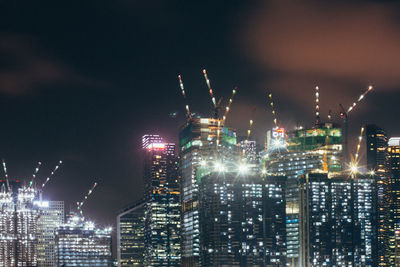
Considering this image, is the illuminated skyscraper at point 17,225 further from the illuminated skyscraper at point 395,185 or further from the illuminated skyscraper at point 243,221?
the illuminated skyscraper at point 395,185

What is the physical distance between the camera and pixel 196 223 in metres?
110

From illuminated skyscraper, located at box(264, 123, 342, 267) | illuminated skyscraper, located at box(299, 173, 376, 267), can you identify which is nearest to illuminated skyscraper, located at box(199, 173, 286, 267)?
illuminated skyscraper, located at box(299, 173, 376, 267)

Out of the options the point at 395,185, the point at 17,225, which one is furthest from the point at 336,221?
the point at 17,225

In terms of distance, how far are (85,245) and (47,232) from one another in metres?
20.0

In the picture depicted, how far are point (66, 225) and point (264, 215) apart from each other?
34622mm

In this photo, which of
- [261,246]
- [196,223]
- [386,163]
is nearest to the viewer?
[261,246]

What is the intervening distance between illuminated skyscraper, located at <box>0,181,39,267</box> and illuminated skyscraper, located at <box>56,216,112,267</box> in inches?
183

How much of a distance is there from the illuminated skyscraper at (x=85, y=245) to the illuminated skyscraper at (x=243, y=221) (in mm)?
22279

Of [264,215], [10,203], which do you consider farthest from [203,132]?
[10,203]

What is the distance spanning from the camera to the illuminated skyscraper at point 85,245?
386 feet

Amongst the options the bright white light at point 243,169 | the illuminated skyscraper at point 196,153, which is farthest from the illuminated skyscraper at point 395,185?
the illuminated skyscraper at point 196,153

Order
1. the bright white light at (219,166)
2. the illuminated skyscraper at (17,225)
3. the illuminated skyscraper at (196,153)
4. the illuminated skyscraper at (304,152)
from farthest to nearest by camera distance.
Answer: the illuminated skyscraper at (196,153)
the illuminated skyscraper at (17,225)
the bright white light at (219,166)
the illuminated skyscraper at (304,152)

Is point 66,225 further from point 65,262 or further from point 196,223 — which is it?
point 196,223

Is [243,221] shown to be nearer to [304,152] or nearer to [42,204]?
[304,152]
